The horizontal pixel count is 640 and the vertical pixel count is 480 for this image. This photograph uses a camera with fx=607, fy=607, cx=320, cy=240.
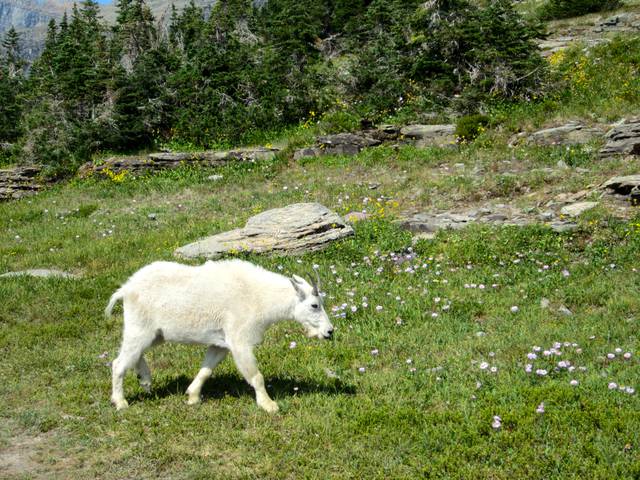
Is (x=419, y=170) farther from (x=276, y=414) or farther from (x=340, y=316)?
(x=276, y=414)

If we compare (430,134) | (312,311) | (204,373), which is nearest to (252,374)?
(204,373)

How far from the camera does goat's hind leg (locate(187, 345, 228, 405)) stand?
7430mm

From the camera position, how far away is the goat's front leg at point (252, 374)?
23.4 feet

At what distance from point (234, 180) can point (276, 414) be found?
14.9 meters

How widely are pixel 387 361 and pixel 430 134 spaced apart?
571 inches

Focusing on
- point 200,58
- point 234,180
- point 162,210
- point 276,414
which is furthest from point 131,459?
point 200,58

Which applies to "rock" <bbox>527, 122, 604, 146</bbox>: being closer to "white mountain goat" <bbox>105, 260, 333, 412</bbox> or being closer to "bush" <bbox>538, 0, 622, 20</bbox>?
"white mountain goat" <bbox>105, 260, 333, 412</bbox>

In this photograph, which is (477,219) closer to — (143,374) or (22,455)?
(143,374)

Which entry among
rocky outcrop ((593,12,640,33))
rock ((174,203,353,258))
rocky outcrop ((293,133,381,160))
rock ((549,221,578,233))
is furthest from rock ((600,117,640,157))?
rocky outcrop ((593,12,640,33))

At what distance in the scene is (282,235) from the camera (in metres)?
13.6

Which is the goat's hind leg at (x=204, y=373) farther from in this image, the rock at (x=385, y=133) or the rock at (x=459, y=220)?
the rock at (x=385, y=133)

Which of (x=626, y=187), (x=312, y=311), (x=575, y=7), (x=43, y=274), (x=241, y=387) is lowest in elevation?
(x=241, y=387)

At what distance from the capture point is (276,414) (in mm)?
7027

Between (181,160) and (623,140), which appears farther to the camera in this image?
(181,160)
